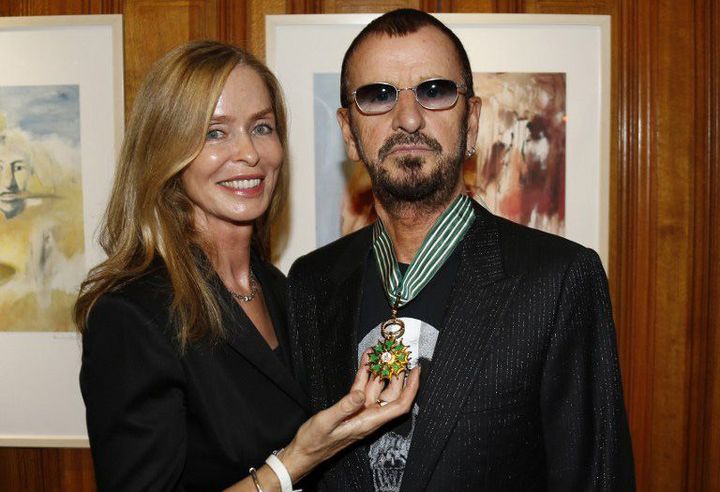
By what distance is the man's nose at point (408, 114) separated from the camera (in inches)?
65.6

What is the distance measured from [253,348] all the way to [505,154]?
1.25 meters

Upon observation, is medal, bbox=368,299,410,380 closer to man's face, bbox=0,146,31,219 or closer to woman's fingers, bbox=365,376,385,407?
woman's fingers, bbox=365,376,385,407

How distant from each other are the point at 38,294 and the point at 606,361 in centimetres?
211

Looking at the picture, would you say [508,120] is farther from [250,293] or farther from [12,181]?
[12,181]

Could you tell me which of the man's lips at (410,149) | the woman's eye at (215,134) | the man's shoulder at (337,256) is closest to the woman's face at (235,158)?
the woman's eye at (215,134)

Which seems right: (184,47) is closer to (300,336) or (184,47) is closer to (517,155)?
(300,336)

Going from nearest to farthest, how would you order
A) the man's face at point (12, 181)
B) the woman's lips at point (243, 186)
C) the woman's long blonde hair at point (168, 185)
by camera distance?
the woman's long blonde hair at point (168, 185)
the woman's lips at point (243, 186)
the man's face at point (12, 181)

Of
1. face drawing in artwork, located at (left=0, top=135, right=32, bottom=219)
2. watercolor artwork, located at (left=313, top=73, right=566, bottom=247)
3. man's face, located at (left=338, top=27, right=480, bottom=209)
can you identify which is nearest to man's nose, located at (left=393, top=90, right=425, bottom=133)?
man's face, located at (left=338, top=27, right=480, bottom=209)

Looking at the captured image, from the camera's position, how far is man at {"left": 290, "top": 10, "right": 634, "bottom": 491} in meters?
1.52

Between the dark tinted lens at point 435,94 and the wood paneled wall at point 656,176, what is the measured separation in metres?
0.89

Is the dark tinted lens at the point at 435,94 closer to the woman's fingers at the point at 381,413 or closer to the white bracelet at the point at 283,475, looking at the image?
the woman's fingers at the point at 381,413

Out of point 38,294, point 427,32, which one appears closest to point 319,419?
point 427,32

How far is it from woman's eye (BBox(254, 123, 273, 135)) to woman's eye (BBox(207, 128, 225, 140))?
0.45 ft

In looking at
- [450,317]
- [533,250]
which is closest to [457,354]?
[450,317]
